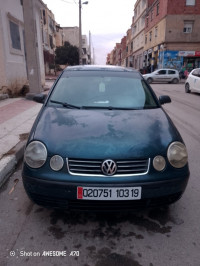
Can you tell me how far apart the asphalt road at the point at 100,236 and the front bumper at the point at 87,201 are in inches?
11.2

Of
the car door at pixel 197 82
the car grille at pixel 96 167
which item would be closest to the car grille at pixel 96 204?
the car grille at pixel 96 167

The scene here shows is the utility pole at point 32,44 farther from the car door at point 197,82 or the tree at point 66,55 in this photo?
the tree at point 66,55

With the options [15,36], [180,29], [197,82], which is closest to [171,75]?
[180,29]

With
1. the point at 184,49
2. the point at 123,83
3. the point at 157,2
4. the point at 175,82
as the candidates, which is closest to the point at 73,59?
the point at 157,2

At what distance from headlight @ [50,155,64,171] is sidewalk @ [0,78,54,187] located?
4.75ft

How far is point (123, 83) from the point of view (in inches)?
134

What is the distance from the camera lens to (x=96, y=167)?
200 cm

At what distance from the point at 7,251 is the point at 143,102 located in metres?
2.31

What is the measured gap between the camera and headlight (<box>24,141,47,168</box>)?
82.8 inches

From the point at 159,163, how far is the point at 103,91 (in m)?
1.51

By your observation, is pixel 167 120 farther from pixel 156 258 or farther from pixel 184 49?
pixel 184 49

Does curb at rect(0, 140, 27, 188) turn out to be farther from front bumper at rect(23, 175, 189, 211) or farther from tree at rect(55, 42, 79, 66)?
tree at rect(55, 42, 79, 66)

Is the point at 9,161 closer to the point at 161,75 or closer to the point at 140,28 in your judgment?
the point at 161,75

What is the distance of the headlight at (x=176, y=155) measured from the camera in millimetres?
2166
